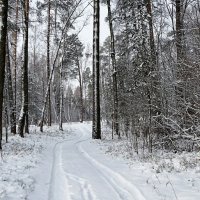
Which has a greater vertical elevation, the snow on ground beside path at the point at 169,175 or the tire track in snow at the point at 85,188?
the snow on ground beside path at the point at 169,175

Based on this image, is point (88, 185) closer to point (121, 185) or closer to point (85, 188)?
point (85, 188)

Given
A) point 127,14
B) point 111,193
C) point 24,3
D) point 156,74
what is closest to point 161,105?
point 156,74

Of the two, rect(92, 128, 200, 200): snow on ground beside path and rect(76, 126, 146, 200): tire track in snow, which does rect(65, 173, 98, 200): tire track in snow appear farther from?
rect(92, 128, 200, 200): snow on ground beside path

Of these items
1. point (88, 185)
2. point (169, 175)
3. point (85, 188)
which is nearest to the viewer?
point (85, 188)

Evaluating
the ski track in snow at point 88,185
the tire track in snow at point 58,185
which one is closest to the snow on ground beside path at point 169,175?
the ski track in snow at point 88,185

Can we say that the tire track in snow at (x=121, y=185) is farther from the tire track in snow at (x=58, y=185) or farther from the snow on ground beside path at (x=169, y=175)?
the tire track in snow at (x=58, y=185)

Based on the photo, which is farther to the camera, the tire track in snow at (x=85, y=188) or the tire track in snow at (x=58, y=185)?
the tire track in snow at (x=58, y=185)

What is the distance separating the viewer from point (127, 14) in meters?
26.9

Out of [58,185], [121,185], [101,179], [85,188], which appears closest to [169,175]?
[121,185]

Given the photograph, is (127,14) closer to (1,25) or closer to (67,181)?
(1,25)

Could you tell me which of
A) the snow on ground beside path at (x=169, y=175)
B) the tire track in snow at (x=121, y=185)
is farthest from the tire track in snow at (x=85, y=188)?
the snow on ground beside path at (x=169, y=175)

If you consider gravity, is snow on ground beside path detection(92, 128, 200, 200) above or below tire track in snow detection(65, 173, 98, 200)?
above

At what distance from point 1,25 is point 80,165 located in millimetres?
6550

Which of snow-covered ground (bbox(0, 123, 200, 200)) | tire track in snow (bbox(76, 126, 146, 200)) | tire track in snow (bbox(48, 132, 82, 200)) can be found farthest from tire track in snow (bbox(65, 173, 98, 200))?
tire track in snow (bbox(76, 126, 146, 200))
